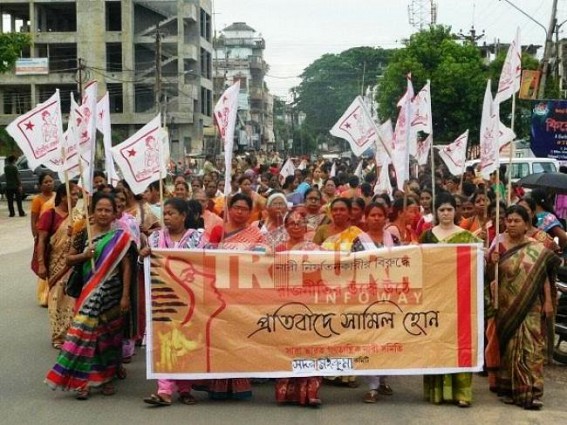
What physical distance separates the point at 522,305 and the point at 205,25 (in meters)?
58.6

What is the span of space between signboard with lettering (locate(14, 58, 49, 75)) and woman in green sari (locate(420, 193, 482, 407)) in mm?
51109

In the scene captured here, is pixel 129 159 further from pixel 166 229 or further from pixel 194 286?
pixel 194 286

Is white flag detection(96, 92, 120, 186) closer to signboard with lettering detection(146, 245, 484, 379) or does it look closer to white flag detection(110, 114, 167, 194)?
white flag detection(110, 114, 167, 194)

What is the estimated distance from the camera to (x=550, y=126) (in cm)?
1841

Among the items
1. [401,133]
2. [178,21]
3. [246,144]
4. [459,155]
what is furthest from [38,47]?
[401,133]

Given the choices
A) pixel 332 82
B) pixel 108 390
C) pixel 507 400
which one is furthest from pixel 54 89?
pixel 507 400

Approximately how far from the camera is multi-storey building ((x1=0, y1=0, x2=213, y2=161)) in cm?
5600

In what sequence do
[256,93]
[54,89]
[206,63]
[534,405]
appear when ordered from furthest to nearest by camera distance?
[256,93]
[206,63]
[54,89]
[534,405]

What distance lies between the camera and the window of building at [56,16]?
56.9 metres

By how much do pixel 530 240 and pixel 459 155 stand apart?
953 centimetres

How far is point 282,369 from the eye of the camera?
6742 millimetres

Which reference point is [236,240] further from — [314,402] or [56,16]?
[56,16]

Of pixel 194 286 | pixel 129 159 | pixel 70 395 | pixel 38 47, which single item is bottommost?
pixel 70 395

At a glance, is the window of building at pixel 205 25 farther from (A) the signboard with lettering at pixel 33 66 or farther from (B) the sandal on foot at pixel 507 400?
(B) the sandal on foot at pixel 507 400
